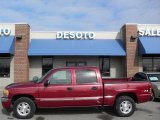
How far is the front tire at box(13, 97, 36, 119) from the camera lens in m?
11.2

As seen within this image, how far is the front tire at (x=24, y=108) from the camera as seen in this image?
11211 mm

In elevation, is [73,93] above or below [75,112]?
above

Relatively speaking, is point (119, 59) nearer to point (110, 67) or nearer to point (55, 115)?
point (110, 67)

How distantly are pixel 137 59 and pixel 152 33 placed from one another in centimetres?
252

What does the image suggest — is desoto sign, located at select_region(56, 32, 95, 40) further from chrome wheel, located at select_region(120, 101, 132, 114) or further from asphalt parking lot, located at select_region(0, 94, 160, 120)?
chrome wheel, located at select_region(120, 101, 132, 114)

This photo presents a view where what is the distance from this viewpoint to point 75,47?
2664cm

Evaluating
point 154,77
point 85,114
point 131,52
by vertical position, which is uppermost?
point 131,52

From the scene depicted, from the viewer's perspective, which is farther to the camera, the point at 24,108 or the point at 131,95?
the point at 131,95

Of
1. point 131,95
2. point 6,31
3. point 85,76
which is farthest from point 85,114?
point 6,31

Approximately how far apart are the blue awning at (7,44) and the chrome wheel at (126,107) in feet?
48.3

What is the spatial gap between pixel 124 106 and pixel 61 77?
253 centimetres

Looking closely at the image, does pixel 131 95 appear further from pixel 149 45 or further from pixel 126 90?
pixel 149 45

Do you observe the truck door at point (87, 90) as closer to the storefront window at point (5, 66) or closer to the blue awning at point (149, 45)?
the blue awning at point (149, 45)

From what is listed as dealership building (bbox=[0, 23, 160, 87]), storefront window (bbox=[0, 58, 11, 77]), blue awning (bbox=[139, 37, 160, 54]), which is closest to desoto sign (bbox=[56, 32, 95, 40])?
dealership building (bbox=[0, 23, 160, 87])
